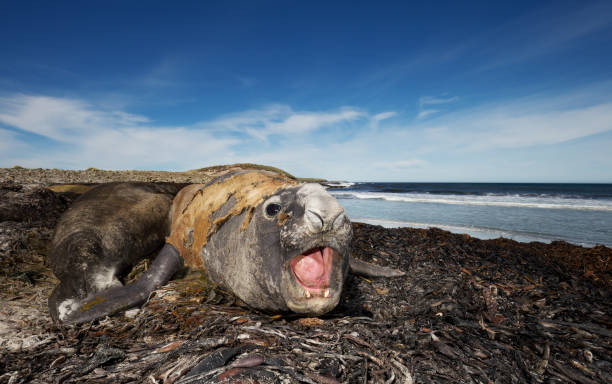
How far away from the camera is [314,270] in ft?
6.95

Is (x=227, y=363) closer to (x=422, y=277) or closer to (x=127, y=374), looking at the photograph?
(x=127, y=374)

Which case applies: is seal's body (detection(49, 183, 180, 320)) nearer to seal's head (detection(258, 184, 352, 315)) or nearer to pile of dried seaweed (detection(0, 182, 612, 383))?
pile of dried seaweed (detection(0, 182, 612, 383))

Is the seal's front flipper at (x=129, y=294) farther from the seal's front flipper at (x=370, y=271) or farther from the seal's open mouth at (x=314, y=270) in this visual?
the seal's front flipper at (x=370, y=271)

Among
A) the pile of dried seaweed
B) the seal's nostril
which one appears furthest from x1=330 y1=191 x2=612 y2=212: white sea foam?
the seal's nostril

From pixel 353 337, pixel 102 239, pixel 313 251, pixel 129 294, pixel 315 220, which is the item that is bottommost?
pixel 129 294

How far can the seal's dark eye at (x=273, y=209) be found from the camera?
2336 mm

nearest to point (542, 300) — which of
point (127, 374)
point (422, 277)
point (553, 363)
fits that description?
point (422, 277)

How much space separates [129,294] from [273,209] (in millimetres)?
1885

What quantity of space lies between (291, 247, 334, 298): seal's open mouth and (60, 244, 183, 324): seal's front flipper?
1.87 metres

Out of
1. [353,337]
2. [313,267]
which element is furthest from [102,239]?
[353,337]

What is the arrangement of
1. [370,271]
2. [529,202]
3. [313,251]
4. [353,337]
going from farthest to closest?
[529,202] < [370,271] < [313,251] < [353,337]

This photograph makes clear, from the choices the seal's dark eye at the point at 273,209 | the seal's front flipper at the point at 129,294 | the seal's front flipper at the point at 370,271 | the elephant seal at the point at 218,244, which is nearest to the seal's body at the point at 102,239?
the elephant seal at the point at 218,244

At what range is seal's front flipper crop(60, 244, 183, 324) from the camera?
2572 mm

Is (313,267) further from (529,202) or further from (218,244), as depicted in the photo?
(529,202)
